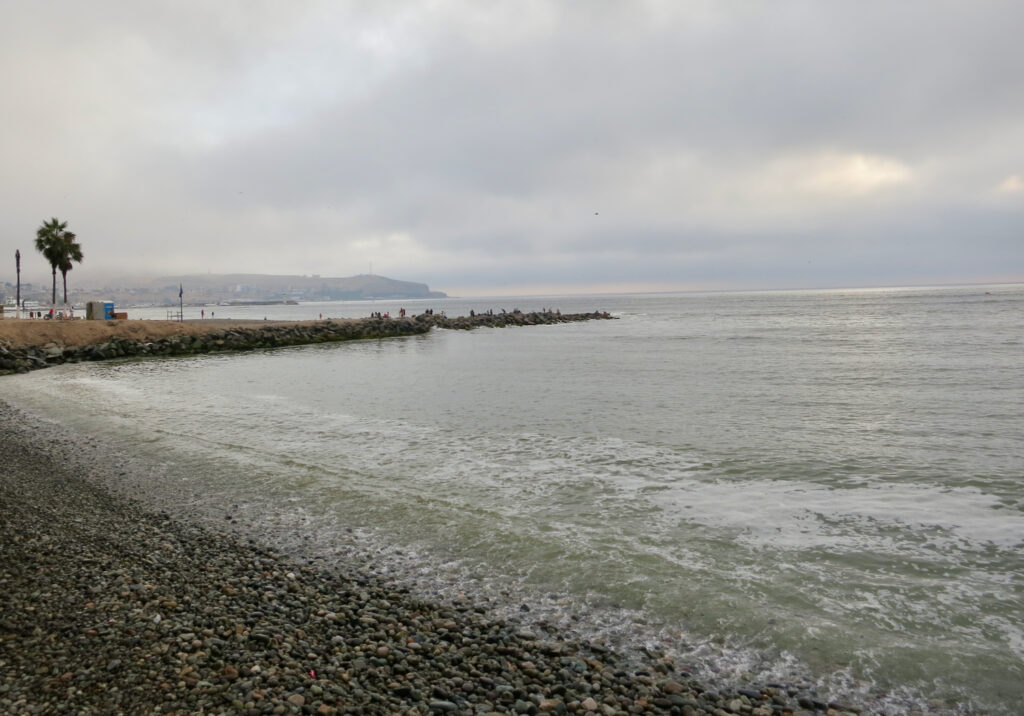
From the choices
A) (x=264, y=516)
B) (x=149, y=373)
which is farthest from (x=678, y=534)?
(x=149, y=373)

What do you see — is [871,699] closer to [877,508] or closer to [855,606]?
[855,606]

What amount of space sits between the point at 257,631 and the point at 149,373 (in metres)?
29.6

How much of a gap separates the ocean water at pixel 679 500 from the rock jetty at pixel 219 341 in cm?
1245

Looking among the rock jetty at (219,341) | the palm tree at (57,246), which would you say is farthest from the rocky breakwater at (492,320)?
the palm tree at (57,246)

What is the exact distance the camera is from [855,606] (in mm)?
6055

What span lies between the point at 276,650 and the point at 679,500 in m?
6.67

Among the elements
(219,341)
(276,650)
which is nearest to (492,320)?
(219,341)

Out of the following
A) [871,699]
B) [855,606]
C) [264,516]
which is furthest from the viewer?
[264,516]

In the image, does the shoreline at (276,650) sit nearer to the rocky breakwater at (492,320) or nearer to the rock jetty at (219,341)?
the rock jetty at (219,341)

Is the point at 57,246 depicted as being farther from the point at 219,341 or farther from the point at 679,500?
the point at 679,500

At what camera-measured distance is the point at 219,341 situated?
148 feet

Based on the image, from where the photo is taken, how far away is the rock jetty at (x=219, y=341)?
33.4 metres

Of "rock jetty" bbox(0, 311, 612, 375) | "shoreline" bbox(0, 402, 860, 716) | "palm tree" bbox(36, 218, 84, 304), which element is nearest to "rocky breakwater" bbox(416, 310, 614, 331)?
"rock jetty" bbox(0, 311, 612, 375)

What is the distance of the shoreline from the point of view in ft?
13.7
